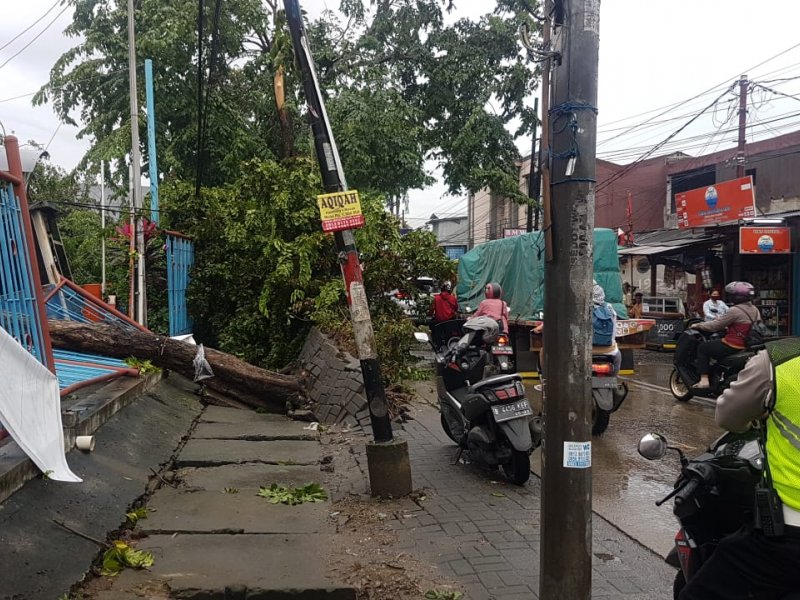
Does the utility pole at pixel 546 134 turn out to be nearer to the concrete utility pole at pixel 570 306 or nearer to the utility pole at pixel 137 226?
the concrete utility pole at pixel 570 306

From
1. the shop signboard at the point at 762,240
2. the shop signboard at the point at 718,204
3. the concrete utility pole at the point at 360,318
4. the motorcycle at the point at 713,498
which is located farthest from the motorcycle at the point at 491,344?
the shop signboard at the point at 718,204

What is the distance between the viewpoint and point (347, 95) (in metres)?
14.9

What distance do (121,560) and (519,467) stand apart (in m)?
3.29

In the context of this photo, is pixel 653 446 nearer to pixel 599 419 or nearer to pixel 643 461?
pixel 643 461

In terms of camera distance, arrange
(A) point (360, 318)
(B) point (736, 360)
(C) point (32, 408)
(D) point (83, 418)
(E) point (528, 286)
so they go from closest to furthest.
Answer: (C) point (32, 408) → (D) point (83, 418) → (A) point (360, 318) → (B) point (736, 360) → (E) point (528, 286)

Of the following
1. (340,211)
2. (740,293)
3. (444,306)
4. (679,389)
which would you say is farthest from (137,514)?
(444,306)

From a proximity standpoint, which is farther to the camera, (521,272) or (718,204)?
(718,204)

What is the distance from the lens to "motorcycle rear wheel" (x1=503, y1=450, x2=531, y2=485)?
19.0 ft

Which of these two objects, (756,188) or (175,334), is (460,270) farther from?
(756,188)

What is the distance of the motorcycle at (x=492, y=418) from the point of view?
5.76 metres

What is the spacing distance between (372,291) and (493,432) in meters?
5.28

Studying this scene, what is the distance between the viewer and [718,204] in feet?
57.0

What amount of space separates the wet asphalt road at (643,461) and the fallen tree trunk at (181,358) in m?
3.69

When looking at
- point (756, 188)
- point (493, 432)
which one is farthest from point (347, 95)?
point (756, 188)
